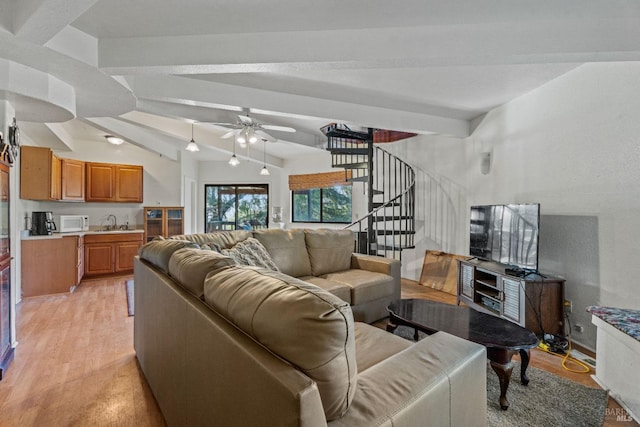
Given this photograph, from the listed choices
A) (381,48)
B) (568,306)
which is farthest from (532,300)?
(381,48)

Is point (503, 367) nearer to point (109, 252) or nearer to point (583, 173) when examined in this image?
point (583, 173)

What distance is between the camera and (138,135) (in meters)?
4.95

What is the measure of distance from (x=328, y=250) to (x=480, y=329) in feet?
5.91

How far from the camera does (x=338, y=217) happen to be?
675cm

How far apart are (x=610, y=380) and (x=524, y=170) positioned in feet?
6.88

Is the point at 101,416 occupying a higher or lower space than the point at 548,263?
lower

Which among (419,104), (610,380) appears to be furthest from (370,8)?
(610,380)

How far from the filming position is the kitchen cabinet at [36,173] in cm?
407

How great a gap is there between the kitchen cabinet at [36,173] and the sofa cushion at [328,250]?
382cm

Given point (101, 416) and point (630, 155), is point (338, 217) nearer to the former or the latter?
point (630, 155)

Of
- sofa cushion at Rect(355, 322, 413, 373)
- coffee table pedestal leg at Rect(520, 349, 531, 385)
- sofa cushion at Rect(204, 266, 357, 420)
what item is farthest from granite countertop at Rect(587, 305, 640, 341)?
sofa cushion at Rect(204, 266, 357, 420)

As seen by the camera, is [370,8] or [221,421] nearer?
[221,421]

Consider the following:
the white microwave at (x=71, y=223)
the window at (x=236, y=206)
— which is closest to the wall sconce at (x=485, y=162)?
the window at (x=236, y=206)

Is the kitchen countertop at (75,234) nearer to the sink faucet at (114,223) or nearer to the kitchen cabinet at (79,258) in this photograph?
the kitchen cabinet at (79,258)
